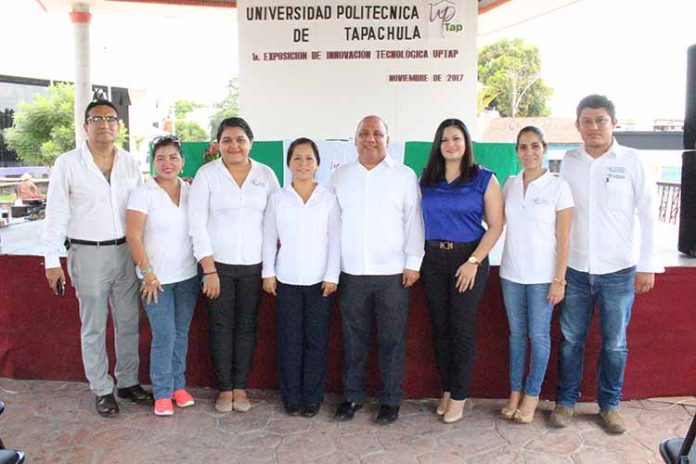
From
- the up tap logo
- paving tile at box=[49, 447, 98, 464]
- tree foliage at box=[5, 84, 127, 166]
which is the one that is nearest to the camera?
paving tile at box=[49, 447, 98, 464]

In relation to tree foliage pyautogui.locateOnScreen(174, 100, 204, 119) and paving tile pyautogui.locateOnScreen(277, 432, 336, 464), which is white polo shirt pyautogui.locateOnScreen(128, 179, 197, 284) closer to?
paving tile pyautogui.locateOnScreen(277, 432, 336, 464)

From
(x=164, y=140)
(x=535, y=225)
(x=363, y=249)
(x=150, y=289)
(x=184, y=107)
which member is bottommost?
(x=150, y=289)

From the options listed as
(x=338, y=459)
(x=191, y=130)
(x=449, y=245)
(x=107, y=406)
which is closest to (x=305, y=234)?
(x=449, y=245)

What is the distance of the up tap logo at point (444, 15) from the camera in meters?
6.67

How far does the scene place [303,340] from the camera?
2967 millimetres

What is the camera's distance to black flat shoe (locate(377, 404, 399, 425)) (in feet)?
9.66

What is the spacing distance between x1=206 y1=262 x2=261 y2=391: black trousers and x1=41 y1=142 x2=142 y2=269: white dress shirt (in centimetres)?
57

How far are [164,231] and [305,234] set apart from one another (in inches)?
26.8

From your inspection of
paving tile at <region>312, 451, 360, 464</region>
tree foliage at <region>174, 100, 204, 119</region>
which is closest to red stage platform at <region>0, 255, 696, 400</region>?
paving tile at <region>312, 451, 360, 464</region>

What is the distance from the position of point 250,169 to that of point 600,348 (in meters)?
2.04

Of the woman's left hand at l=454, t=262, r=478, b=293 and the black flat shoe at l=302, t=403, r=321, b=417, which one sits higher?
the woman's left hand at l=454, t=262, r=478, b=293

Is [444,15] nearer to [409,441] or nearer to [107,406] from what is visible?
[409,441]

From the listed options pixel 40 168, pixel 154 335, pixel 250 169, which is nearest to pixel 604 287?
pixel 250 169

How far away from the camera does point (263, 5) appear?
22.1 ft
